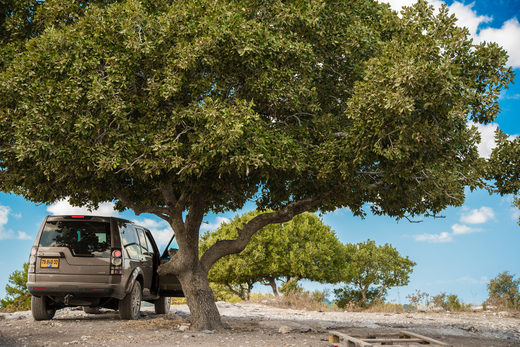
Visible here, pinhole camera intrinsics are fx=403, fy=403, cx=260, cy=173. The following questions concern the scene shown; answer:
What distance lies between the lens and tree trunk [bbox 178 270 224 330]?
32.8 feet

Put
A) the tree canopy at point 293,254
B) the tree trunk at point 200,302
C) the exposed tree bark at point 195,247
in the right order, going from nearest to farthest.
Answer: the tree trunk at point 200,302, the exposed tree bark at point 195,247, the tree canopy at point 293,254

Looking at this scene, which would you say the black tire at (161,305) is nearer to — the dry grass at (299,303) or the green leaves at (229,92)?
the green leaves at (229,92)

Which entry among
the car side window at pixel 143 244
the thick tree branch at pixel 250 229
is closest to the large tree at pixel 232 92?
→ the thick tree branch at pixel 250 229

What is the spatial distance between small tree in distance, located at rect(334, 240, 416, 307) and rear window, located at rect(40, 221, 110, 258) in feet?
79.2

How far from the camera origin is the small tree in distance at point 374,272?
103 feet

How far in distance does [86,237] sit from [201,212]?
121 inches

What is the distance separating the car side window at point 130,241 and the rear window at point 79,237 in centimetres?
47

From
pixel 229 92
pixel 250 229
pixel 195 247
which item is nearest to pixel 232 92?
pixel 229 92

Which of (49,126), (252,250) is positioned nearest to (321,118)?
(49,126)

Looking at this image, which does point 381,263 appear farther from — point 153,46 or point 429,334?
point 153,46

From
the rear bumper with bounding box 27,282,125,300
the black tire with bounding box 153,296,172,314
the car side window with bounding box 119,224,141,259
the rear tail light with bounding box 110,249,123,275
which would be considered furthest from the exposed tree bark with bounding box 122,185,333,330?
the black tire with bounding box 153,296,172,314

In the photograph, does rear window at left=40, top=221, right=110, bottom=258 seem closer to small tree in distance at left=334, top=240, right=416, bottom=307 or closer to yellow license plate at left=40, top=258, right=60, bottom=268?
yellow license plate at left=40, top=258, right=60, bottom=268

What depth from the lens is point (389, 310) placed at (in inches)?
722

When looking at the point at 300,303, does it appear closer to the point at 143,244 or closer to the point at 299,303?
the point at 299,303
